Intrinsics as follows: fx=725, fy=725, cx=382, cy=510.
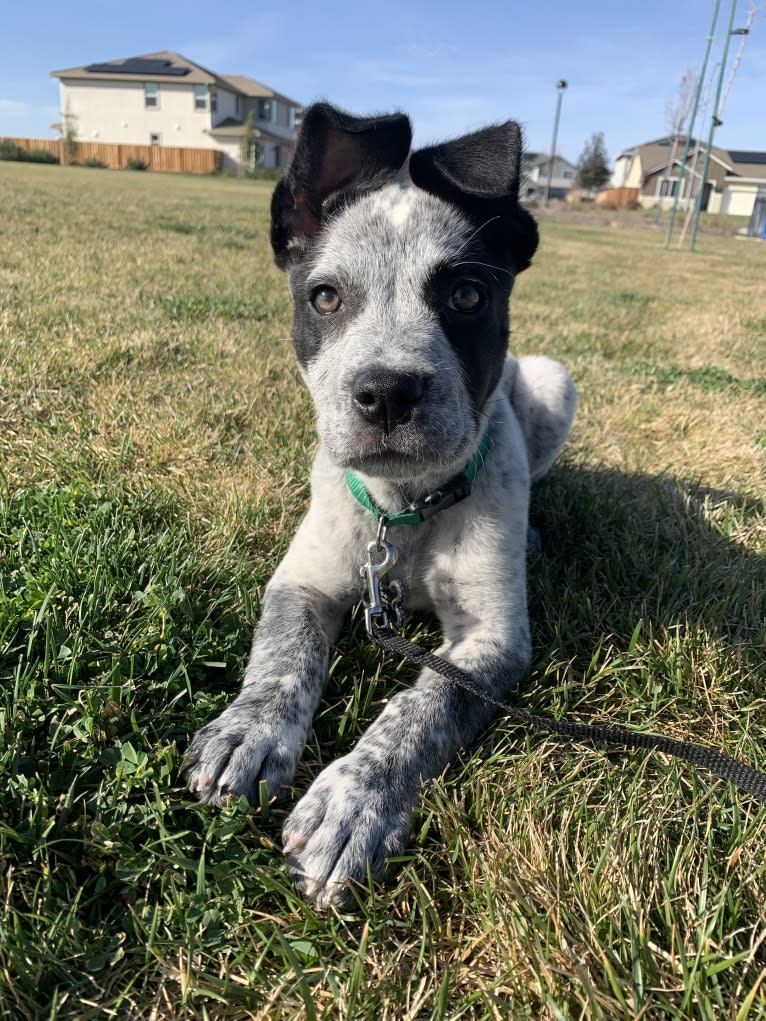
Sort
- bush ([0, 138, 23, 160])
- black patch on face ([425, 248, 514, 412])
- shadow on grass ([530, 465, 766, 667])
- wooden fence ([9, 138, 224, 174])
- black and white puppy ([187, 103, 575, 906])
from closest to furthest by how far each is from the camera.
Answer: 1. black and white puppy ([187, 103, 575, 906])
2. black patch on face ([425, 248, 514, 412])
3. shadow on grass ([530, 465, 766, 667])
4. bush ([0, 138, 23, 160])
5. wooden fence ([9, 138, 224, 174])

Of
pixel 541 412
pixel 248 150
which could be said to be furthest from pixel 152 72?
pixel 541 412

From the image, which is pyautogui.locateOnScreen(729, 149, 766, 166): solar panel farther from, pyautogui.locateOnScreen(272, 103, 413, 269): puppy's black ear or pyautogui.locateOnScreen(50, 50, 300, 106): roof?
pyautogui.locateOnScreen(272, 103, 413, 269): puppy's black ear

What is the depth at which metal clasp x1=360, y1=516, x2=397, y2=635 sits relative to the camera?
2.32m

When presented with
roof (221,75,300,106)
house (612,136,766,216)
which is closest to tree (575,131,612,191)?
house (612,136,766,216)

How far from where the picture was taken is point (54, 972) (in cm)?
142

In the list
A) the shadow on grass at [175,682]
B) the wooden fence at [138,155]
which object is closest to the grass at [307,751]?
the shadow on grass at [175,682]

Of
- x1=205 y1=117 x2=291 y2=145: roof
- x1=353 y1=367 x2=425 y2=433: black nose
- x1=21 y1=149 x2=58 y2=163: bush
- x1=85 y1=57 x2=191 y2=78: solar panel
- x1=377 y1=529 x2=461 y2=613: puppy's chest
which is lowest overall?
x1=377 y1=529 x2=461 y2=613: puppy's chest

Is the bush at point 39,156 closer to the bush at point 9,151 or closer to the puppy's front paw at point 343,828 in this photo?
the bush at point 9,151

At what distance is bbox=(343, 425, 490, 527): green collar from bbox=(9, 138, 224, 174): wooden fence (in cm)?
6246

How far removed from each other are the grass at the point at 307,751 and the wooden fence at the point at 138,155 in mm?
61275

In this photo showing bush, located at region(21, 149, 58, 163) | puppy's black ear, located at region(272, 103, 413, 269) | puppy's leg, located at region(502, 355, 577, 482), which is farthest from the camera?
bush, located at region(21, 149, 58, 163)

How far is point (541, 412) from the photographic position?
4070 mm

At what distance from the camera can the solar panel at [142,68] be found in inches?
2660

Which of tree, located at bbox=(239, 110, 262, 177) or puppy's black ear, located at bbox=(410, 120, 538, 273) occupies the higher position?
tree, located at bbox=(239, 110, 262, 177)
